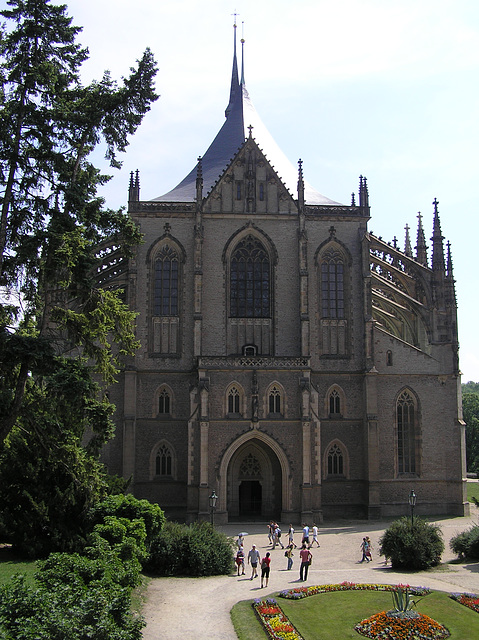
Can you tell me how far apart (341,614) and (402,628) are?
2776 millimetres

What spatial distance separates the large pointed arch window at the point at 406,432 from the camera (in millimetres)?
43500

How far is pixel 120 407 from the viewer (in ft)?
138

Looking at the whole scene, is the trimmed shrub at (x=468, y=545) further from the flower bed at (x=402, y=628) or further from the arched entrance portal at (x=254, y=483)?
the arched entrance portal at (x=254, y=483)

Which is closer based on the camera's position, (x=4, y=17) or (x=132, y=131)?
(x=4, y=17)

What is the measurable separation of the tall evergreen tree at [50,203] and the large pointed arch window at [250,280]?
21277mm

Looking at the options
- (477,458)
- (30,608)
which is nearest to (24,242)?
(30,608)

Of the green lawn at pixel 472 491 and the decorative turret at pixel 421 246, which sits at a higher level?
the decorative turret at pixel 421 246

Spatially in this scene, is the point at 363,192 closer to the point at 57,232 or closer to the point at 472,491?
the point at 472,491

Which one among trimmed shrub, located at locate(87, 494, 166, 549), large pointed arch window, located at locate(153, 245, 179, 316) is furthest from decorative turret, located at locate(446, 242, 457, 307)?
trimmed shrub, located at locate(87, 494, 166, 549)

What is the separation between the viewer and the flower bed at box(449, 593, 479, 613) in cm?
2168

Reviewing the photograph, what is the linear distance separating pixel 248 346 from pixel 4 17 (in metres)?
25.3

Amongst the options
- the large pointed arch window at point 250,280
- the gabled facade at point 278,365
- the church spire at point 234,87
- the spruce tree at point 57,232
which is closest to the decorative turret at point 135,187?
the gabled facade at point 278,365

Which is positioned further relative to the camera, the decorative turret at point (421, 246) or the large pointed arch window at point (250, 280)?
the decorative turret at point (421, 246)

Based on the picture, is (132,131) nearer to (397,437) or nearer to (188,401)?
(188,401)
